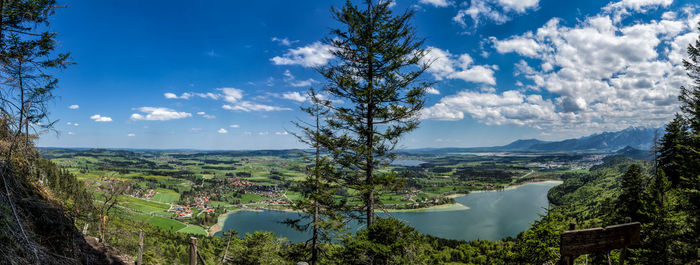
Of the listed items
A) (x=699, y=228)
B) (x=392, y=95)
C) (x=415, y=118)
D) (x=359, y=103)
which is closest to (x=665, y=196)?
(x=699, y=228)

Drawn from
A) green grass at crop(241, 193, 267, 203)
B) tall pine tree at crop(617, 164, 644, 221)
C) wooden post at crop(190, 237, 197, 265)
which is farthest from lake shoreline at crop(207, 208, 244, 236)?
tall pine tree at crop(617, 164, 644, 221)

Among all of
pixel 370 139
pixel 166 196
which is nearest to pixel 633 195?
pixel 370 139

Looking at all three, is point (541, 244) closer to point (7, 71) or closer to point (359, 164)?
point (359, 164)

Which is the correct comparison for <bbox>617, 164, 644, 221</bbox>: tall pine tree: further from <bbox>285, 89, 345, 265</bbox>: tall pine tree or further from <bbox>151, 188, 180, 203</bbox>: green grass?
<bbox>151, 188, 180, 203</bbox>: green grass

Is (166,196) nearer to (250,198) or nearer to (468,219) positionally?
(250,198)

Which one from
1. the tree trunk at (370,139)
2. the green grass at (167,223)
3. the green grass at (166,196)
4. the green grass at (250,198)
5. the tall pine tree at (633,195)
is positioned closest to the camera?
the tree trunk at (370,139)

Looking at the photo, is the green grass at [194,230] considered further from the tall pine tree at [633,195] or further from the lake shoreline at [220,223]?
the tall pine tree at [633,195]

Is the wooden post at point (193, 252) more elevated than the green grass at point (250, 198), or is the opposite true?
the wooden post at point (193, 252)

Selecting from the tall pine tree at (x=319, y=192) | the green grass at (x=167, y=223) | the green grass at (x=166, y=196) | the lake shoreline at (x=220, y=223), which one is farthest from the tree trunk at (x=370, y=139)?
the green grass at (x=166, y=196)
